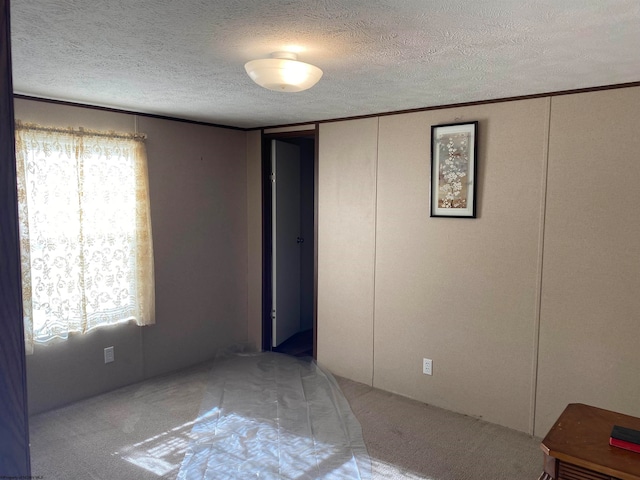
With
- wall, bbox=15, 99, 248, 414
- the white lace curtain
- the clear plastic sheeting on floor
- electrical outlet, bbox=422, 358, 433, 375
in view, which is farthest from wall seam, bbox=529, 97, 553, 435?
the white lace curtain

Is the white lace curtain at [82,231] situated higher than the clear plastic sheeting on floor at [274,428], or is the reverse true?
the white lace curtain at [82,231]

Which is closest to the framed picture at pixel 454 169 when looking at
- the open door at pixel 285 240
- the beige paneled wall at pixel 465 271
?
the beige paneled wall at pixel 465 271

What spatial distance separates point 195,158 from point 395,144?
6.08 ft

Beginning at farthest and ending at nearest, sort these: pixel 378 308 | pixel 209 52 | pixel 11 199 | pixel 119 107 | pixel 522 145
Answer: pixel 378 308 < pixel 119 107 < pixel 522 145 < pixel 209 52 < pixel 11 199

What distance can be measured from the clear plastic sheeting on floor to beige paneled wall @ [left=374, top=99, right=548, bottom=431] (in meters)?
0.69

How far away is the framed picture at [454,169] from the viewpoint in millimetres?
3355

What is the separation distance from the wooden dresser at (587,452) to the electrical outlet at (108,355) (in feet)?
10.6

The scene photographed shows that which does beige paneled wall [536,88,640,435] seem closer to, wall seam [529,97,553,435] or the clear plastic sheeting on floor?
wall seam [529,97,553,435]

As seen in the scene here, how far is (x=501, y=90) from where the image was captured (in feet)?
9.74

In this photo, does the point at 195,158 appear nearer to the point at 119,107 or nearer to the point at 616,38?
the point at 119,107

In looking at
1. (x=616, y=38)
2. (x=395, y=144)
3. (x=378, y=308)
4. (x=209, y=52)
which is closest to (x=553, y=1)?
(x=616, y=38)

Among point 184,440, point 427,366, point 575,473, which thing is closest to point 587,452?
point 575,473

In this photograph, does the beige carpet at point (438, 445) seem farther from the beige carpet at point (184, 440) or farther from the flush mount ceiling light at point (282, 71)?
the flush mount ceiling light at point (282, 71)

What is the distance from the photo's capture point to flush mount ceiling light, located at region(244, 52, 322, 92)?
7.01 feet
